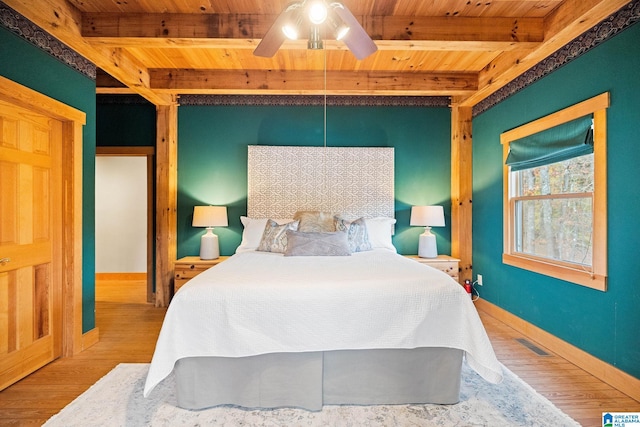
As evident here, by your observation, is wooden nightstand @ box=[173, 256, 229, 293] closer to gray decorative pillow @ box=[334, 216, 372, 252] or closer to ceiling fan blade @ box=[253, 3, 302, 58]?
gray decorative pillow @ box=[334, 216, 372, 252]

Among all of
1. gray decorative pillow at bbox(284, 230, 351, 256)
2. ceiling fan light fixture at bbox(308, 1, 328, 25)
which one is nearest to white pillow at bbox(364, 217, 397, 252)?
gray decorative pillow at bbox(284, 230, 351, 256)

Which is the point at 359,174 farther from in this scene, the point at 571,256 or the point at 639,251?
the point at 639,251

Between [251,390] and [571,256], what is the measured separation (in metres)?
2.75

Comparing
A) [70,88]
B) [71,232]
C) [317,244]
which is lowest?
[317,244]

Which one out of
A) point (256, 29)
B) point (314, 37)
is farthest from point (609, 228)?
point (256, 29)

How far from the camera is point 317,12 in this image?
6.20 feet

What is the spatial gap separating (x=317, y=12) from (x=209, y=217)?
2.63m

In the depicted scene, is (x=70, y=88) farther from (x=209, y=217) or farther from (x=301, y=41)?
(x=301, y=41)

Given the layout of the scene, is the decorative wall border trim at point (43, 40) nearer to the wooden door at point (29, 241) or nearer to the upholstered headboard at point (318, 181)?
the wooden door at point (29, 241)

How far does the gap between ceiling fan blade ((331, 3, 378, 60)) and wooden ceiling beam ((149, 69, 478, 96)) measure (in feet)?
4.88

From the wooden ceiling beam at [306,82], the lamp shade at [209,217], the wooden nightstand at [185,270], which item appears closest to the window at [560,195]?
the wooden ceiling beam at [306,82]

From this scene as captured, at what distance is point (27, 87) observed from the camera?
2.34m

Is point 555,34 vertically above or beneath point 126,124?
above

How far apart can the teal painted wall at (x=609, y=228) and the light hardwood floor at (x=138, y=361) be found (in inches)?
9.4
